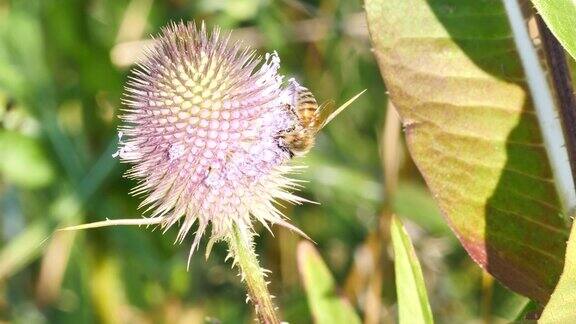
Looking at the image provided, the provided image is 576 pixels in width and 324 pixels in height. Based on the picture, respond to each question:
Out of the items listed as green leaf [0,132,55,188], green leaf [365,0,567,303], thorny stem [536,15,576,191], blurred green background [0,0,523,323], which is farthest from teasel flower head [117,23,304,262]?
green leaf [0,132,55,188]

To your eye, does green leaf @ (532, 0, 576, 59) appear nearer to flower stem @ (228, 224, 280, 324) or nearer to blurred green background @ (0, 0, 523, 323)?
flower stem @ (228, 224, 280, 324)

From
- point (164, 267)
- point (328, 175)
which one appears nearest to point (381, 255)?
point (328, 175)

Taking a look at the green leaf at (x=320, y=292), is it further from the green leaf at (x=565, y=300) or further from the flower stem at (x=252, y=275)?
the green leaf at (x=565, y=300)

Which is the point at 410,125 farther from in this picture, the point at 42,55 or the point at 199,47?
the point at 42,55

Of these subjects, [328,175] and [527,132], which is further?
[328,175]

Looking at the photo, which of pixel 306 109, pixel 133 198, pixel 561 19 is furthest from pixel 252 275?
pixel 133 198

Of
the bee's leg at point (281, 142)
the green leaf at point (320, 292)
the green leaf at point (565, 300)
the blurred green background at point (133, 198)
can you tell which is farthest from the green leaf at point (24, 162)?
the green leaf at point (565, 300)
